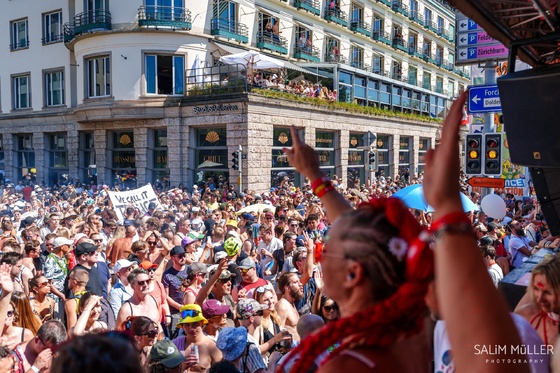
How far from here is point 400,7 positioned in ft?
132

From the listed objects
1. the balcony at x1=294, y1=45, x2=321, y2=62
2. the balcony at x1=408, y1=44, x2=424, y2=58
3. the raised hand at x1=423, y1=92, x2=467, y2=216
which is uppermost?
the balcony at x1=408, y1=44, x2=424, y2=58

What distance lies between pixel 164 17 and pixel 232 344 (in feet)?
75.0

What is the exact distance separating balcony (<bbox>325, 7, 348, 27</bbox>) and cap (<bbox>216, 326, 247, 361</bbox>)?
30.6 metres

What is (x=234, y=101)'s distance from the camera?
21859 millimetres

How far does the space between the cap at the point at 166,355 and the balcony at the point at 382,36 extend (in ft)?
120

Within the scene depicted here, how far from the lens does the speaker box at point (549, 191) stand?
469 centimetres

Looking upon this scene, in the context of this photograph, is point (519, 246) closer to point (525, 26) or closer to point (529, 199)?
point (525, 26)

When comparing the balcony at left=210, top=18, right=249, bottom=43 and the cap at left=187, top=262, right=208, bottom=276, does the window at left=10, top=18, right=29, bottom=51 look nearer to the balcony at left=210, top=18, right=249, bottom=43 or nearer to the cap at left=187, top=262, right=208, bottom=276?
the balcony at left=210, top=18, right=249, bottom=43

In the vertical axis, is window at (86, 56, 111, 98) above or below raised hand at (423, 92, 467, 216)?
above

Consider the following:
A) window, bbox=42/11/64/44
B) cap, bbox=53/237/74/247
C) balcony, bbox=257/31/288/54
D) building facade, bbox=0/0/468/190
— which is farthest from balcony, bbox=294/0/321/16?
cap, bbox=53/237/74/247

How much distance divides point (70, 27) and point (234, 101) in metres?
13.2

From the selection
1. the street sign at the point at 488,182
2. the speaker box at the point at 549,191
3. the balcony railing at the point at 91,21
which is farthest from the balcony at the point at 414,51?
the speaker box at the point at 549,191

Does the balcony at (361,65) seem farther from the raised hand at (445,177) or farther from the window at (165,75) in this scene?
the raised hand at (445,177)

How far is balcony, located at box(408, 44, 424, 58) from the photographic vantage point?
42191mm
